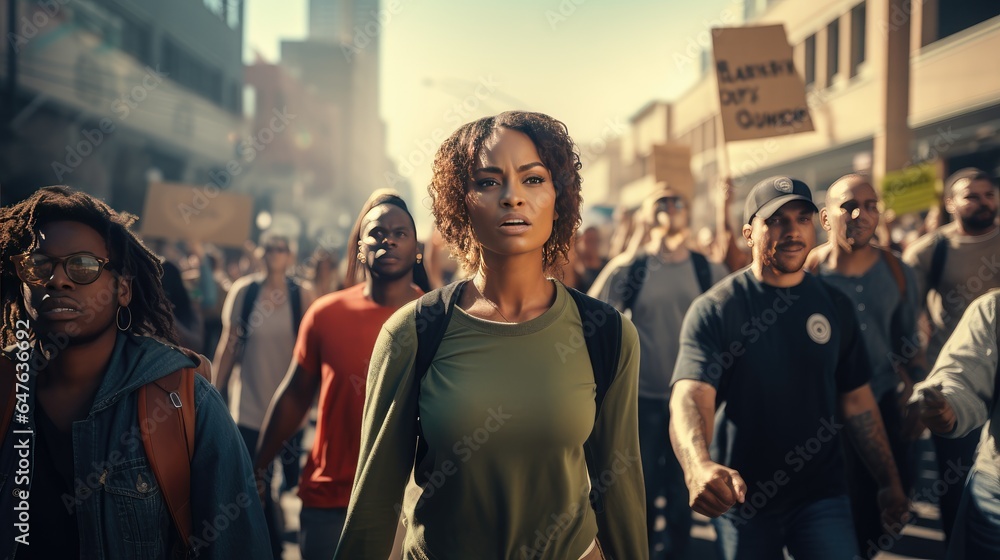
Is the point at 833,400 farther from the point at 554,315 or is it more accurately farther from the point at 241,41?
the point at 241,41

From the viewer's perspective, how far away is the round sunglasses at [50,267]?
2590 millimetres

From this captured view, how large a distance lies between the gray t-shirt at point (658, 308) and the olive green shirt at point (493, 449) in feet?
10.8

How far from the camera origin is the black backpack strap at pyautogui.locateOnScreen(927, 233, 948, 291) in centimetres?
610

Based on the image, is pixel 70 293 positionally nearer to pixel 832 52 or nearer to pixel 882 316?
pixel 882 316

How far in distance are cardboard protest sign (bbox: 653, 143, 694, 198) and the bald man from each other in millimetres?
5022

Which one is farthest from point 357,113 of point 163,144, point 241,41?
point 163,144

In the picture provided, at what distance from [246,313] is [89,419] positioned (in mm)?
3892

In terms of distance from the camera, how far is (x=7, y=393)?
99.3 inches

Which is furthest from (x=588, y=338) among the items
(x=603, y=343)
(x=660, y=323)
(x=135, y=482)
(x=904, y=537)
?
(x=904, y=537)

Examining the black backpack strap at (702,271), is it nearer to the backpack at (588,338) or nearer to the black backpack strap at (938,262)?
the black backpack strap at (938,262)

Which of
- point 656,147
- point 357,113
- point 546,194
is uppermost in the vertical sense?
point 357,113

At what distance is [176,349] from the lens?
2727 mm

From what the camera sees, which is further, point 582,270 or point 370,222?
point 582,270

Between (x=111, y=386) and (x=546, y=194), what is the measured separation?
1.33 meters
